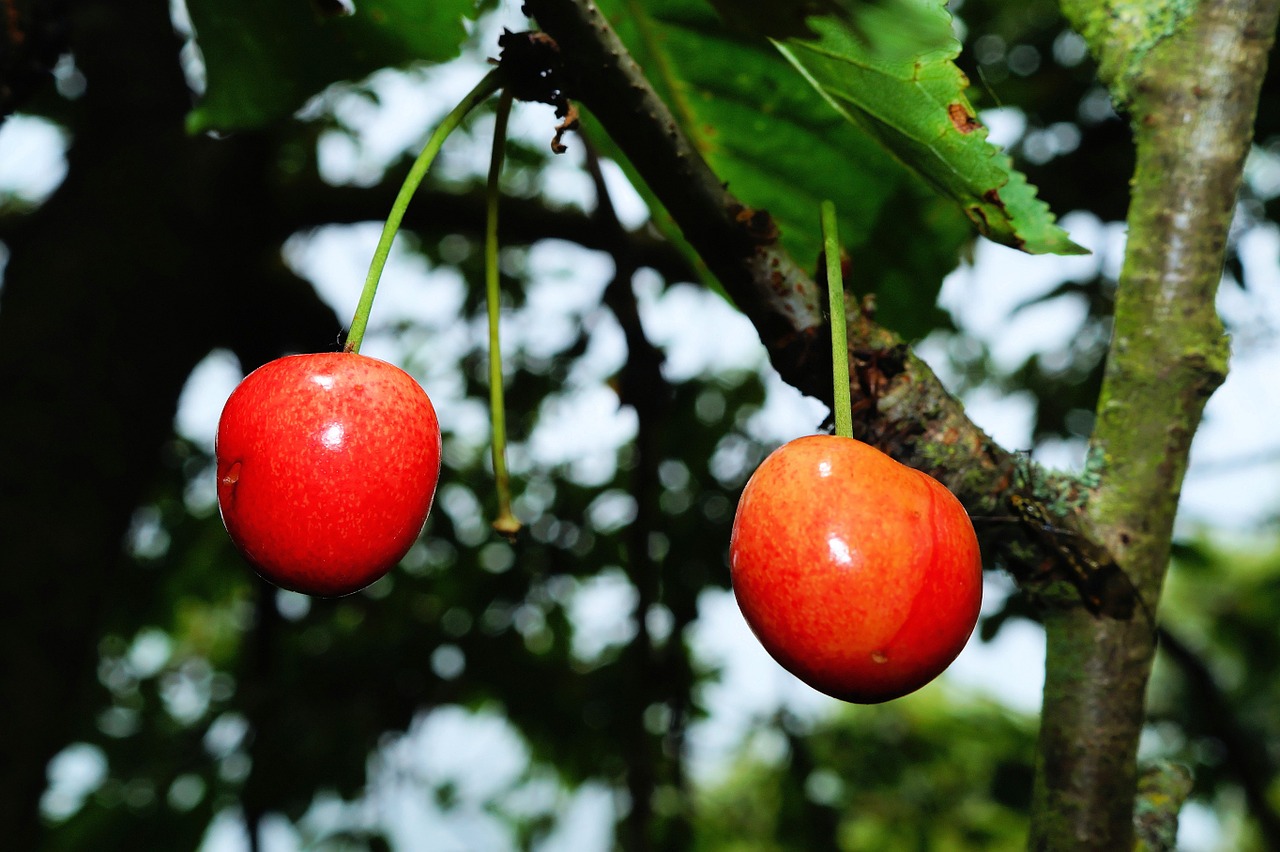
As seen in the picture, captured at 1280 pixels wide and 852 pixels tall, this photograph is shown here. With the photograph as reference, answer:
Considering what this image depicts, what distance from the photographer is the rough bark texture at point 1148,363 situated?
1.02m

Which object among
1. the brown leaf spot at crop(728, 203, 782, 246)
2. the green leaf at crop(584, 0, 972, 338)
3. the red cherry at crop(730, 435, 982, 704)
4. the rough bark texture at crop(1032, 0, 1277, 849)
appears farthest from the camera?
the green leaf at crop(584, 0, 972, 338)

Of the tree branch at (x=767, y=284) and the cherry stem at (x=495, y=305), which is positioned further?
the cherry stem at (x=495, y=305)

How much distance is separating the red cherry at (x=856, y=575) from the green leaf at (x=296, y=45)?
714 millimetres

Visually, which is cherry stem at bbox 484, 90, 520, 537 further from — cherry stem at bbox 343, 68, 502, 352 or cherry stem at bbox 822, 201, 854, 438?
cherry stem at bbox 822, 201, 854, 438

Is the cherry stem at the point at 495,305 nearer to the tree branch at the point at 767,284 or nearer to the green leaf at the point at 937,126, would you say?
the tree branch at the point at 767,284

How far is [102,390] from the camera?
2623 mm

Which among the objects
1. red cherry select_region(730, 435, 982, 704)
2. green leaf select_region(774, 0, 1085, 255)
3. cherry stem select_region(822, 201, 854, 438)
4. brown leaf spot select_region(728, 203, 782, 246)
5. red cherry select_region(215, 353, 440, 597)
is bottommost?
red cherry select_region(215, 353, 440, 597)

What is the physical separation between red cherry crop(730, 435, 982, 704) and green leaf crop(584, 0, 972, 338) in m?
0.45

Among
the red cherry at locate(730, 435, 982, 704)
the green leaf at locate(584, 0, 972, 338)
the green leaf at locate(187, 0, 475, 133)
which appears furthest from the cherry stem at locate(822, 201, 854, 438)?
the green leaf at locate(187, 0, 475, 133)

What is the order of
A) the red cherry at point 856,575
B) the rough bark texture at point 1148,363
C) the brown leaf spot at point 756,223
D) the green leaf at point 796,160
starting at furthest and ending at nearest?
1. the green leaf at point 796,160
2. the rough bark texture at point 1148,363
3. the brown leaf spot at point 756,223
4. the red cherry at point 856,575

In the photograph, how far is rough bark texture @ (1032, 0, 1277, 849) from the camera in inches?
40.2

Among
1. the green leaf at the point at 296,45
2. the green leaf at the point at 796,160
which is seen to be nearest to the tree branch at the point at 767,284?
the green leaf at the point at 796,160

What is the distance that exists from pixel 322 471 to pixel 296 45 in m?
0.67

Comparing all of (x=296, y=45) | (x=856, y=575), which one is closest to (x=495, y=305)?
(x=856, y=575)
